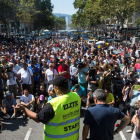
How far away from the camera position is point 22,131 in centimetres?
536

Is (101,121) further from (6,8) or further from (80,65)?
(6,8)

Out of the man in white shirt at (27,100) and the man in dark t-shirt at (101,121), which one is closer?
the man in dark t-shirt at (101,121)

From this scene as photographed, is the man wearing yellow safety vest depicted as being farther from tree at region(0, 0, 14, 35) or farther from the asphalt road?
tree at region(0, 0, 14, 35)

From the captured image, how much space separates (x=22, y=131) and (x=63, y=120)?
10.9 feet

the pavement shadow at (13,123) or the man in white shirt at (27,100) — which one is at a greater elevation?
the man in white shirt at (27,100)

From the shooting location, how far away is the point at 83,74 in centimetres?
709

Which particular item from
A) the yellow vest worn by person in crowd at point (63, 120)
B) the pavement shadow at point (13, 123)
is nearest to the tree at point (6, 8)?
the pavement shadow at point (13, 123)

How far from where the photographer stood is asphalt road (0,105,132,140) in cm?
502

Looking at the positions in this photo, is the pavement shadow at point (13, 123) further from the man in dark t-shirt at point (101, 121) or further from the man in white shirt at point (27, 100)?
the man in dark t-shirt at point (101, 121)

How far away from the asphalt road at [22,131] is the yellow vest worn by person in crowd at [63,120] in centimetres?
256

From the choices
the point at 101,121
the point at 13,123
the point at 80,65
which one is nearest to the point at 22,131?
the point at 13,123

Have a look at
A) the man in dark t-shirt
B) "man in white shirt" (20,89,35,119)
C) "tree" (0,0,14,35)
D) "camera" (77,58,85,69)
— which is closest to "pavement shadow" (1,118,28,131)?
"man in white shirt" (20,89,35,119)

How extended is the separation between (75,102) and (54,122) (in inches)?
15.0

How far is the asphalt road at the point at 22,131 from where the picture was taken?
502 cm
